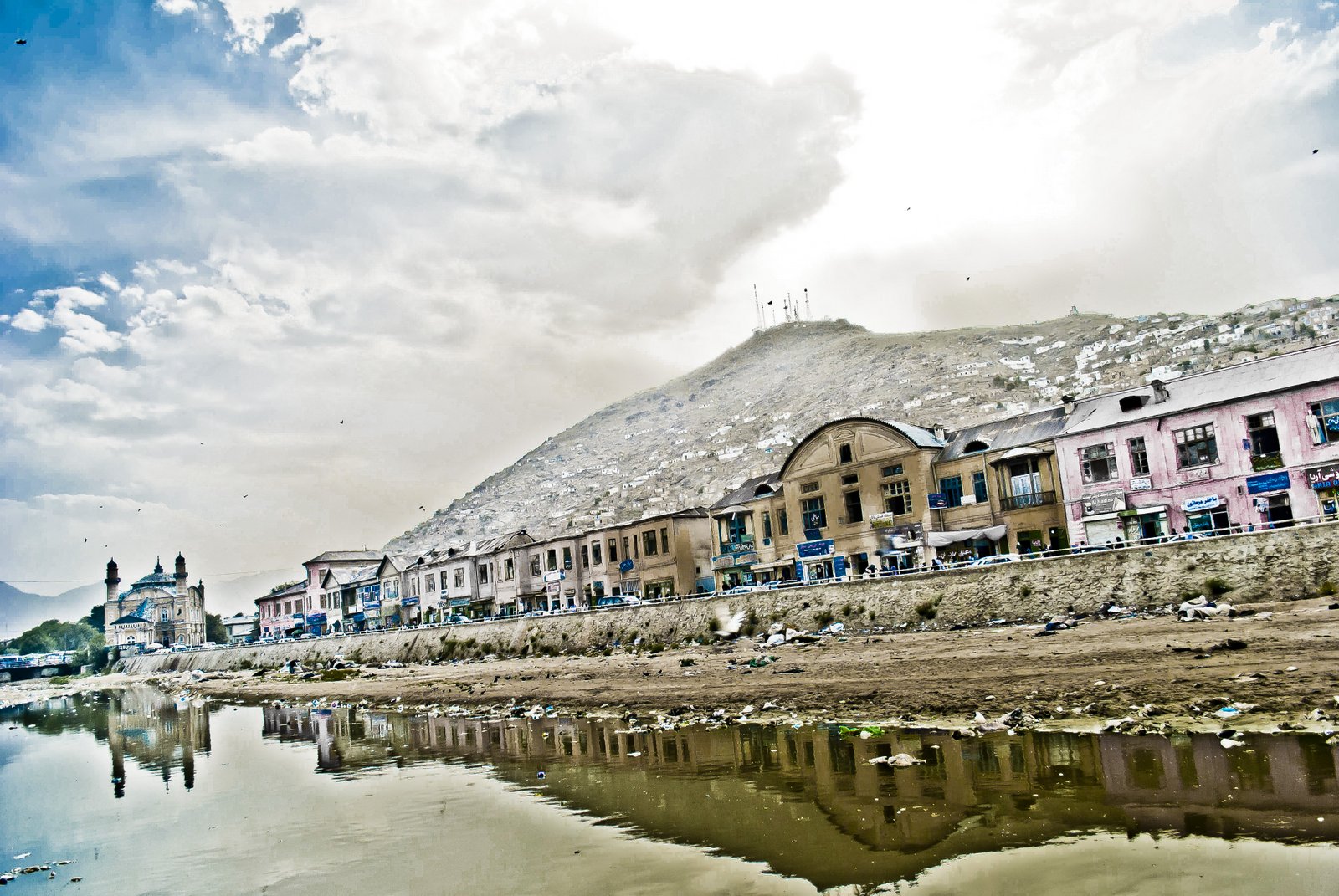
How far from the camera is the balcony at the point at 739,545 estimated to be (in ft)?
180

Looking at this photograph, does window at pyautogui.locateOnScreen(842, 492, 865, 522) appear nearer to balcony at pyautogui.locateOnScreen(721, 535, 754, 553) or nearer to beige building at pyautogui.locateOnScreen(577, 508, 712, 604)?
balcony at pyautogui.locateOnScreen(721, 535, 754, 553)

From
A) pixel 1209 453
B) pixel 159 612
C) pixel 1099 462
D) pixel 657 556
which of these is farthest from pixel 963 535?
pixel 159 612

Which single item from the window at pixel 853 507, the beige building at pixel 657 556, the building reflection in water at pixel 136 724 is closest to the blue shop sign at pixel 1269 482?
the window at pixel 853 507

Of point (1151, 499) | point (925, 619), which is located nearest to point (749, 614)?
point (925, 619)

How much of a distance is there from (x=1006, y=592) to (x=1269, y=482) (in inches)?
480

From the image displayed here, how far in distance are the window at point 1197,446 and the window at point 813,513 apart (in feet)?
63.7

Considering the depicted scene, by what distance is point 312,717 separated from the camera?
124 ft

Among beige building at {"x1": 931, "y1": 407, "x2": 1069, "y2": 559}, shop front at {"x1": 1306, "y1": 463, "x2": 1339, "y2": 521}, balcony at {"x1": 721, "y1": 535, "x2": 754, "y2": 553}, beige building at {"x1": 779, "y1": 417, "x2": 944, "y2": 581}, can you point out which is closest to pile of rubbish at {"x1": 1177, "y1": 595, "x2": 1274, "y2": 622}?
shop front at {"x1": 1306, "y1": 463, "x2": 1339, "y2": 521}

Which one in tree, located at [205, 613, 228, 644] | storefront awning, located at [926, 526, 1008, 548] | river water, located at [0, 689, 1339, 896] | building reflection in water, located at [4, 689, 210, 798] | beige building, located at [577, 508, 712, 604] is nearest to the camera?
river water, located at [0, 689, 1339, 896]

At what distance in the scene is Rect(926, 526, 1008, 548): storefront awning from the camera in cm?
4269

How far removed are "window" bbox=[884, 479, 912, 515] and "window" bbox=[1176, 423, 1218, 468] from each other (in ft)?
44.9

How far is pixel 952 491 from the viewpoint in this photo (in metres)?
45.4

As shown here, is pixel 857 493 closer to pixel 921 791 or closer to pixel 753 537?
pixel 753 537

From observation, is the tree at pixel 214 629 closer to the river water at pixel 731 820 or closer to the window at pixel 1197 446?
the river water at pixel 731 820
